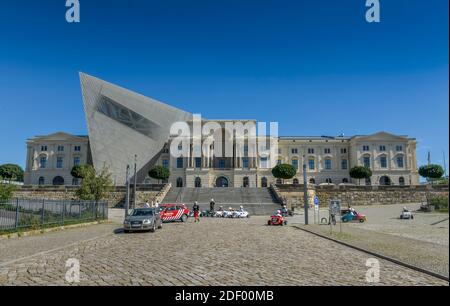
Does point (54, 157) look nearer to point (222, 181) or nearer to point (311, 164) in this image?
point (222, 181)

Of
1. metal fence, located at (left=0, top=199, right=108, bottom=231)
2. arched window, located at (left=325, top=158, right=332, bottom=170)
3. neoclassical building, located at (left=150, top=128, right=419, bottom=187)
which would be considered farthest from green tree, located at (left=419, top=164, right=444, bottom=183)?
metal fence, located at (left=0, top=199, right=108, bottom=231)

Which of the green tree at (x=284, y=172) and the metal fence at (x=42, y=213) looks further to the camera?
the green tree at (x=284, y=172)

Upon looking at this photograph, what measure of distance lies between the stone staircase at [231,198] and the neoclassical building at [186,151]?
1017 cm

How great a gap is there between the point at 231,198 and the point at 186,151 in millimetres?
27973

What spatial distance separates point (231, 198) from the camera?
165ft

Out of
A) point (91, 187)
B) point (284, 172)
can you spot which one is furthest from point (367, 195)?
point (91, 187)

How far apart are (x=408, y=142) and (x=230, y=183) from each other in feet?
137

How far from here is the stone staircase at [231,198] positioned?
44344 millimetres

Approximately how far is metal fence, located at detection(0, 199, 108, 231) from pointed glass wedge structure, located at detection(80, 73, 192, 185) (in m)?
29.2

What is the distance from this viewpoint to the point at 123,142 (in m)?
55.6

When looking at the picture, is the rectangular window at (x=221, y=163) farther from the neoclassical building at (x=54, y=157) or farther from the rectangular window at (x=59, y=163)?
the rectangular window at (x=59, y=163)

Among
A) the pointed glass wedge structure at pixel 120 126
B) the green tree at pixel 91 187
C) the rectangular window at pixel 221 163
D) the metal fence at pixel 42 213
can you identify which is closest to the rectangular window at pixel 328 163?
the rectangular window at pixel 221 163

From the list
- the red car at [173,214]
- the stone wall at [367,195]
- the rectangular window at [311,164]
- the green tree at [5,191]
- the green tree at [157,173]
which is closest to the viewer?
the green tree at [5,191]
